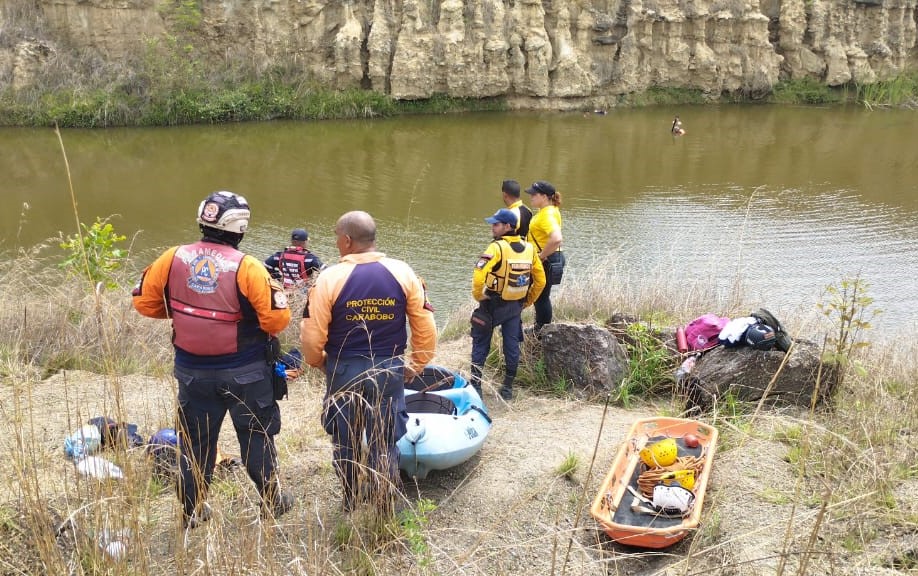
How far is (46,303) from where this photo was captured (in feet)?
22.6

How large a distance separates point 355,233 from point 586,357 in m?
2.80

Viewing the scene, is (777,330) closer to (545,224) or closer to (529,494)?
(545,224)

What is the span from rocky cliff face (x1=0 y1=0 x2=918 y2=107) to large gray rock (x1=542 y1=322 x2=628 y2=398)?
2268cm

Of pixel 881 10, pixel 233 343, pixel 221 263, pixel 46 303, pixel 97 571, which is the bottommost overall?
pixel 46 303

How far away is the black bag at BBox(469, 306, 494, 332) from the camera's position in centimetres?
576

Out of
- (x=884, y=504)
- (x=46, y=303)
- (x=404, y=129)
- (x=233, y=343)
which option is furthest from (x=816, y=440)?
(x=404, y=129)

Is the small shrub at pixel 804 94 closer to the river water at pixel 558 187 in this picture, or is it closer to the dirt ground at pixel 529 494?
the river water at pixel 558 187

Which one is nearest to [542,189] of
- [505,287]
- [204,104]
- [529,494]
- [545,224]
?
[545,224]

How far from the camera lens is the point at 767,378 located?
17.0ft

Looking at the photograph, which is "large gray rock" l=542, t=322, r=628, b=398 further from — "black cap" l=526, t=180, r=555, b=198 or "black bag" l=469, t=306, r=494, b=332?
"black cap" l=526, t=180, r=555, b=198

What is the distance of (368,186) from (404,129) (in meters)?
7.99

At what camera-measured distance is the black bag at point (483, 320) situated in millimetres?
5758

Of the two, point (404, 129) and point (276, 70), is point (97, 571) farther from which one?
point (276, 70)

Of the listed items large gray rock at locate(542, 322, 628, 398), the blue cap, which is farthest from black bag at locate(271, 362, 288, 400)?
large gray rock at locate(542, 322, 628, 398)
